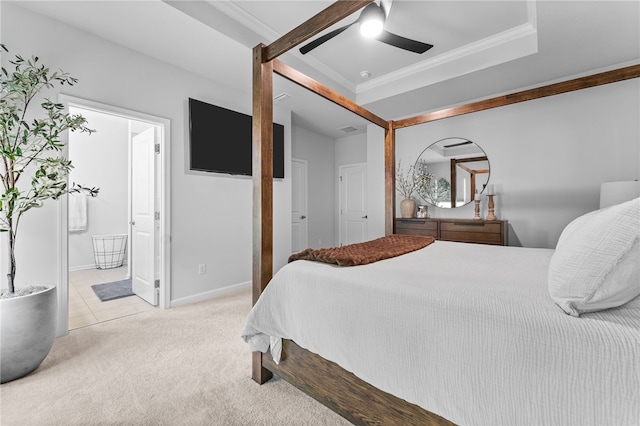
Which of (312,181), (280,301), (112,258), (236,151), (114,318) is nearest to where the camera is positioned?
(280,301)

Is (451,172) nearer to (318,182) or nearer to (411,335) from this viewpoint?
(318,182)

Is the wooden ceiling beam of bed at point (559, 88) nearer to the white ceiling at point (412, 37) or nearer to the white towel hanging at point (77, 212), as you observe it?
the white ceiling at point (412, 37)

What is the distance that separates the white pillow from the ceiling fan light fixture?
1908mm

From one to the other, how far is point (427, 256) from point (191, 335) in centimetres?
198

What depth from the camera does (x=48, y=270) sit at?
2271 millimetres

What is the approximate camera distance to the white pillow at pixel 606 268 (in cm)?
79

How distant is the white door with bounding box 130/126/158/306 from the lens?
10.1 feet

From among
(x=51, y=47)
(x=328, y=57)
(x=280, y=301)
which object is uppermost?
(x=328, y=57)

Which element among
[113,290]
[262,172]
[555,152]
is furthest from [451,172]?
[113,290]

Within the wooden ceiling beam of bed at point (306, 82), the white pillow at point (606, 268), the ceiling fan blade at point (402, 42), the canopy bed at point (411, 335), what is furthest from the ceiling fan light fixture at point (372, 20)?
the white pillow at point (606, 268)

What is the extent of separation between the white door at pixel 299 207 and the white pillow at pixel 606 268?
453 centimetres

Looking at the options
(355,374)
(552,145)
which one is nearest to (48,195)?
(355,374)

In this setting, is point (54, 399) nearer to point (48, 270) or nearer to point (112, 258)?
point (48, 270)

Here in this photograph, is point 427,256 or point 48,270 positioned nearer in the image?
point 427,256
